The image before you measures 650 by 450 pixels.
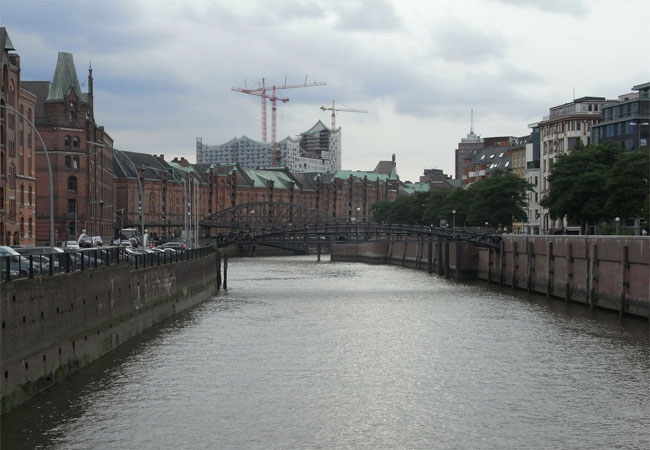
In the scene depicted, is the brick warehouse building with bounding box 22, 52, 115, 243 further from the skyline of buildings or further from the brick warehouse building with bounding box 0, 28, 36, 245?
the brick warehouse building with bounding box 0, 28, 36, 245

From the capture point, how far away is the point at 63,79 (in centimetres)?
12244

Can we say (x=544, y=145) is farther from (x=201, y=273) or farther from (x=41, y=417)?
(x=41, y=417)

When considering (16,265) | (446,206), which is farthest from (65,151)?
(16,265)

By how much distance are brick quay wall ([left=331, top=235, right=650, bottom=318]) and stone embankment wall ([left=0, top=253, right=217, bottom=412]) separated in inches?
1149

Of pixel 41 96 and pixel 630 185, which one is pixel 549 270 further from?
pixel 41 96

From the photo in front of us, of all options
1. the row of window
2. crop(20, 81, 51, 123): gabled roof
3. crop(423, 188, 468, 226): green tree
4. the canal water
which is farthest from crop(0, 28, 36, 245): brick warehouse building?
crop(423, 188, 468, 226): green tree

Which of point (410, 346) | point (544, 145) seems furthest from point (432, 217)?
point (410, 346)

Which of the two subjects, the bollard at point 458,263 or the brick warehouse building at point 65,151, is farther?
the brick warehouse building at point 65,151

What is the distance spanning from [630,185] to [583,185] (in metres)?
8.77

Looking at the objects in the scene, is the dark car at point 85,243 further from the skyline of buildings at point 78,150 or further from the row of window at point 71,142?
the row of window at point 71,142

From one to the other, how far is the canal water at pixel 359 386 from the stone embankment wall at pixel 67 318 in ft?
2.60

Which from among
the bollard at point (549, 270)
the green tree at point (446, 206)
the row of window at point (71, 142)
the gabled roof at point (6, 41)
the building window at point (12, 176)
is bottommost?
the bollard at point (549, 270)

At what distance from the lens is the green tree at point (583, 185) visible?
95.8 meters

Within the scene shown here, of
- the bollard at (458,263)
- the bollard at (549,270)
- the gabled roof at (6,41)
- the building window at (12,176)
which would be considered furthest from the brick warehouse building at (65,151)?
the bollard at (549,270)
